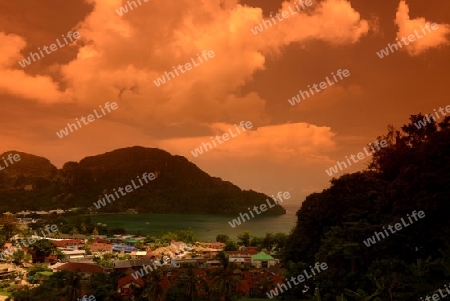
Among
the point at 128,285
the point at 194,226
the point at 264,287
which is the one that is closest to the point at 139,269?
the point at 128,285

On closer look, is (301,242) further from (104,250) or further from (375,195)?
(104,250)

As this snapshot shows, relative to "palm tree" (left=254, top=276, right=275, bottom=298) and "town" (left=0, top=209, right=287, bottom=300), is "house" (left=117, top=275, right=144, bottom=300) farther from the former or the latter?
"palm tree" (left=254, top=276, right=275, bottom=298)

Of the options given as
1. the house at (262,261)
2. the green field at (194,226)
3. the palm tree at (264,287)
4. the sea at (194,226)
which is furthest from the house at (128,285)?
the green field at (194,226)

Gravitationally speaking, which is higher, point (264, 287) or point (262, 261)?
point (264, 287)

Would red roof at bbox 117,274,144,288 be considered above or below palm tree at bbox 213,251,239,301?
above

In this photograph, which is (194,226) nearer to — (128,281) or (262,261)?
(262,261)

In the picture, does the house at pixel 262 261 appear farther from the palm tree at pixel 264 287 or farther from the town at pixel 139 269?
the palm tree at pixel 264 287

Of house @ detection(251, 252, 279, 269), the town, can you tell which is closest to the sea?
the town

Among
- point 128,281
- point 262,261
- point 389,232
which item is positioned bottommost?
point 262,261

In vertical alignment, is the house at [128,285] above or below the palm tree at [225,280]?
above
